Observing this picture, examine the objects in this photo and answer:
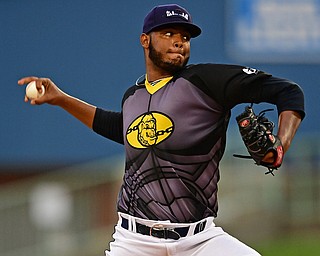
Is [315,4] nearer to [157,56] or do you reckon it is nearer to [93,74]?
[93,74]

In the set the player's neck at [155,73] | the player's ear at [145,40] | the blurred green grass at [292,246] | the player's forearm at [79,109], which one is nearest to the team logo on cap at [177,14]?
the player's ear at [145,40]

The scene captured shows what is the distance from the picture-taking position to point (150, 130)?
5508 mm

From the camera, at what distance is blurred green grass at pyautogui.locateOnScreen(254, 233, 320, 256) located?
414 inches

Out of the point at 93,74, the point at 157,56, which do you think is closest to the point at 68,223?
the point at 93,74

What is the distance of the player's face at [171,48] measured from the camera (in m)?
5.57

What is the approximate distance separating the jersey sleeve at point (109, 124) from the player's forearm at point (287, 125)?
55.1 inches

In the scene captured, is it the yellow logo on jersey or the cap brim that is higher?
the cap brim

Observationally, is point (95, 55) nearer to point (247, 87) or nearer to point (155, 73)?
point (155, 73)

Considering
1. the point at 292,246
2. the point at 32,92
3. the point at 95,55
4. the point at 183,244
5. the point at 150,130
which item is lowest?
the point at 292,246

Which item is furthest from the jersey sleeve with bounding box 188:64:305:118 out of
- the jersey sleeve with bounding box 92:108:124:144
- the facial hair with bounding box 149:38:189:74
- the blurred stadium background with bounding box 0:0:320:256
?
the blurred stadium background with bounding box 0:0:320:256

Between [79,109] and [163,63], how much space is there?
860mm

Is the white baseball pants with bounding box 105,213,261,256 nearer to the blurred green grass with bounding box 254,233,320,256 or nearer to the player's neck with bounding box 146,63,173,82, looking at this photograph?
the player's neck with bounding box 146,63,173,82

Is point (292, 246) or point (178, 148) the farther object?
point (292, 246)

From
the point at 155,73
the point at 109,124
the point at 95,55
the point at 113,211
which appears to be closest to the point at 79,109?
the point at 109,124
